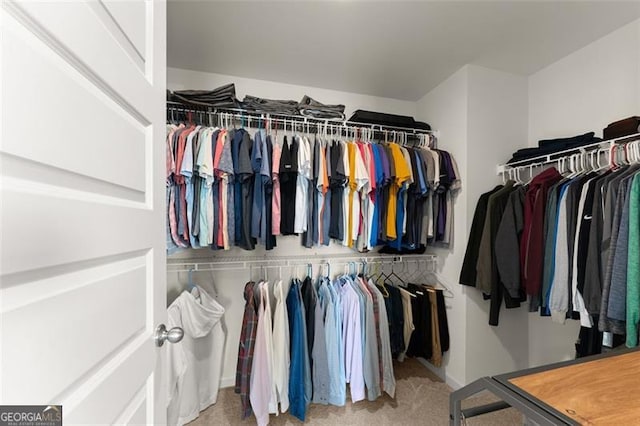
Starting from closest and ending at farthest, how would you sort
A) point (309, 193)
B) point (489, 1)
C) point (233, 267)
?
point (489, 1) → point (309, 193) → point (233, 267)

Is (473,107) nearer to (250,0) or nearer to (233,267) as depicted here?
(250,0)

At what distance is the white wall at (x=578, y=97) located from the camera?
165cm

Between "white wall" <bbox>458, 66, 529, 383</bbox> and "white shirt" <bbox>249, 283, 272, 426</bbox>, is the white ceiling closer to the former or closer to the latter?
"white wall" <bbox>458, 66, 529, 383</bbox>

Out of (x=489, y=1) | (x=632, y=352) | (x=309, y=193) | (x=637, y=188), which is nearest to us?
(x=632, y=352)

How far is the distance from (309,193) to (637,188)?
5.49 ft

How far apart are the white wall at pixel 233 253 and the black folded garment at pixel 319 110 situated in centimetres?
36

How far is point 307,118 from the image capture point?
2.08m

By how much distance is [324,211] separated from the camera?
75.7 inches

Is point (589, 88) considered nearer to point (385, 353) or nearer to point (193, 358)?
point (385, 353)

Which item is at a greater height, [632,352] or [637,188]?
[637,188]

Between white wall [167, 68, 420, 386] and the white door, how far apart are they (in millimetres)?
1444

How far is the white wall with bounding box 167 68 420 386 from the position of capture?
210 centimetres

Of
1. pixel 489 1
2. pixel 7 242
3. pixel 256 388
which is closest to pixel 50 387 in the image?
pixel 7 242

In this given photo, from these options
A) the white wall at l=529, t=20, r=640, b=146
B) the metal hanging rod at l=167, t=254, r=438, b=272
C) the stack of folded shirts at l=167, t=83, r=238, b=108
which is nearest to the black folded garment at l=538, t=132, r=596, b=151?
the white wall at l=529, t=20, r=640, b=146
